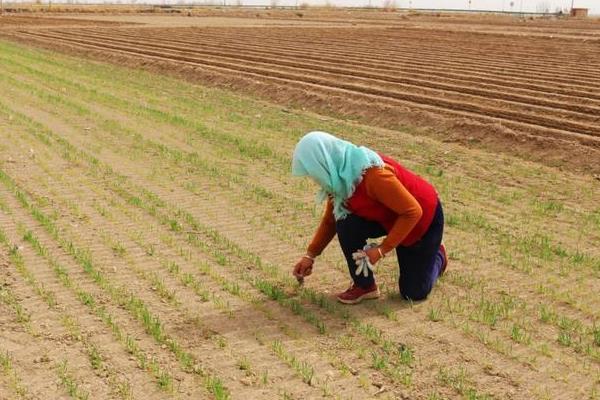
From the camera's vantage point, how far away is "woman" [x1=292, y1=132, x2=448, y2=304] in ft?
14.1

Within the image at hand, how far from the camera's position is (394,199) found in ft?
14.4

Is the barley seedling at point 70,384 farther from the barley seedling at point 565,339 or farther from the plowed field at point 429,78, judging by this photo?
the plowed field at point 429,78

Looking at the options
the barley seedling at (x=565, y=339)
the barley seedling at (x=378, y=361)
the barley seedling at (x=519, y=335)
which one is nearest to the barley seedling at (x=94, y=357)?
the barley seedling at (x=378, y=361)

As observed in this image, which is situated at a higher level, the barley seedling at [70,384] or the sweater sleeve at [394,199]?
the sweater sleeve at [394,199]

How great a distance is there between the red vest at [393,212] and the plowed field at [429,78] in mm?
5388

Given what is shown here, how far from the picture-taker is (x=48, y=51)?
26516 millimetres

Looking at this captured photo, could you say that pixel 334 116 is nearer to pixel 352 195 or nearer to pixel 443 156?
pixel 443 156

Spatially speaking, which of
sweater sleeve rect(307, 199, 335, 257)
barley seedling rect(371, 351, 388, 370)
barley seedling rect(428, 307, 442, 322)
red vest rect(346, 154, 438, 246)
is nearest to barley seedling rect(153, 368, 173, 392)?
barley seedling rect(371, 351, 388, 370)

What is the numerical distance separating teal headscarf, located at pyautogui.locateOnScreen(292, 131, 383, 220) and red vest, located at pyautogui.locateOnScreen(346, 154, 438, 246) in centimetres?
8

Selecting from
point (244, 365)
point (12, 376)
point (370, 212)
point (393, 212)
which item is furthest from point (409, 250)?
point (12, 376)

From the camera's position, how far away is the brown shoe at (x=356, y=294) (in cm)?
486

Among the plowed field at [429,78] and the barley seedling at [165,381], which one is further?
the plowed field at [429,78]

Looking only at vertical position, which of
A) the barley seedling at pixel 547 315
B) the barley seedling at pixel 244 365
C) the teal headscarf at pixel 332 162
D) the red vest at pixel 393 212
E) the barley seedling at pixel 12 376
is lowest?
the barley seedling at pixel 244 365

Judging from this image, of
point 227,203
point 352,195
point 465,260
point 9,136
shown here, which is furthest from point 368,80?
point 352,195
